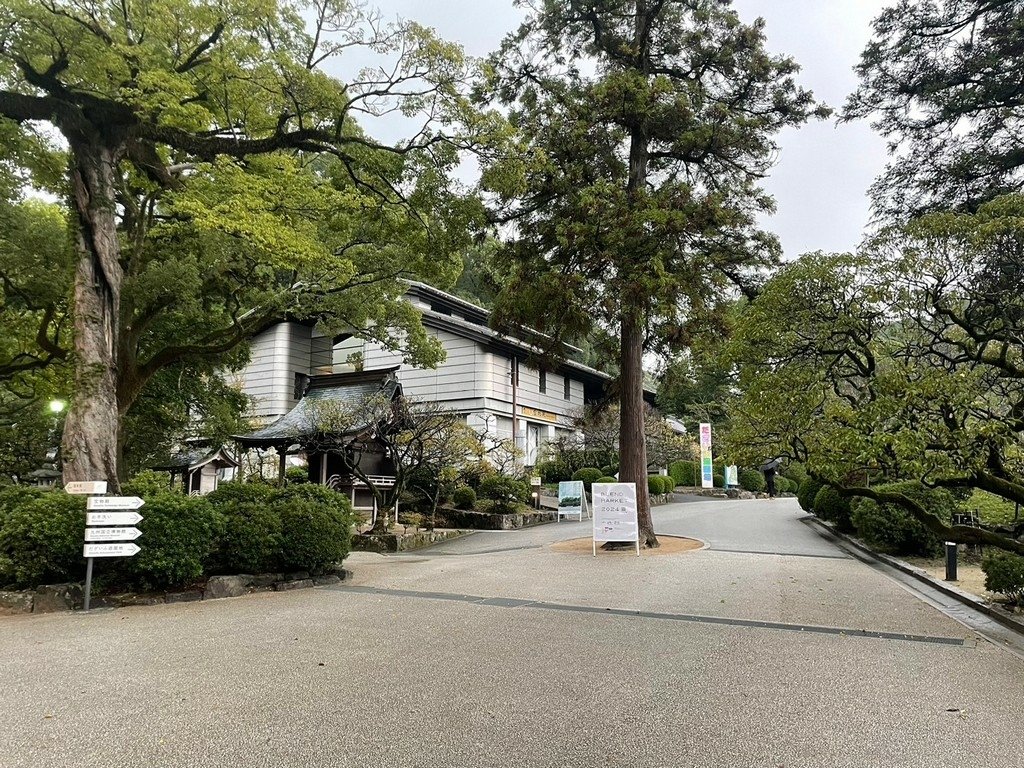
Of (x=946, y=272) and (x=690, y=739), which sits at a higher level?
(x=946, y=272)

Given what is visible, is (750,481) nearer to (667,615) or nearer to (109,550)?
(667,615)

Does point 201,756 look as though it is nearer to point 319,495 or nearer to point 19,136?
point 319,495

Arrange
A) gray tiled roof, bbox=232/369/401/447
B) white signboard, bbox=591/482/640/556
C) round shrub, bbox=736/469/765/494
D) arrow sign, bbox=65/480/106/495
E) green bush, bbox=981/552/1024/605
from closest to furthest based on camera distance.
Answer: green bush, bbox=981/552/1024/605
arrow sign, bbox=65/480/106/495
white signboard, bbox=591/482/640/556
gray tiled roof, bbox=232/369/401/447
round shrub, bbox=736/469/765/494

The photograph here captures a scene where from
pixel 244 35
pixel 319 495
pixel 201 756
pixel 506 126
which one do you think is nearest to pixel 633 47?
pixel 506 126

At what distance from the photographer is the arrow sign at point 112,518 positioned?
24.9 ft

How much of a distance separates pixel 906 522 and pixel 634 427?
5701 millimetres

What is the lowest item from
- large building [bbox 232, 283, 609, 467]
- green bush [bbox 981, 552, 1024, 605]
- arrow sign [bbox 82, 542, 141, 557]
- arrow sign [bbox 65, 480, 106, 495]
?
green bush [bbox 981, 552, 1024, 605]

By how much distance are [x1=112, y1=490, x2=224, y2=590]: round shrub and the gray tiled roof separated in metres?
7.56

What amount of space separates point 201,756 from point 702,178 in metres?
15.5

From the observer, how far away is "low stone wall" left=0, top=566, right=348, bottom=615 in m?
7.56

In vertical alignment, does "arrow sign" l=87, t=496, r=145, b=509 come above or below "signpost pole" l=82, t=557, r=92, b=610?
above

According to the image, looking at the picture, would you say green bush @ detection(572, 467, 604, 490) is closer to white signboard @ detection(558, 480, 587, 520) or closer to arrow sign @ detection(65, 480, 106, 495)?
white signboard @ detection(558, 480, 587, 520)

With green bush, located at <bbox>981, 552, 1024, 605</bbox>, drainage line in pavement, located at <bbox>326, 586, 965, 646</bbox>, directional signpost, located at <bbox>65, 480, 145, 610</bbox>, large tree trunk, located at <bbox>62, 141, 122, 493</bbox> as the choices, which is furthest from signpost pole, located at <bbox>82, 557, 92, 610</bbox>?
green bush, located at <bbox>981, 552, 1024, 605</bbox>

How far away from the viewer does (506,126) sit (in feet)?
34.2
